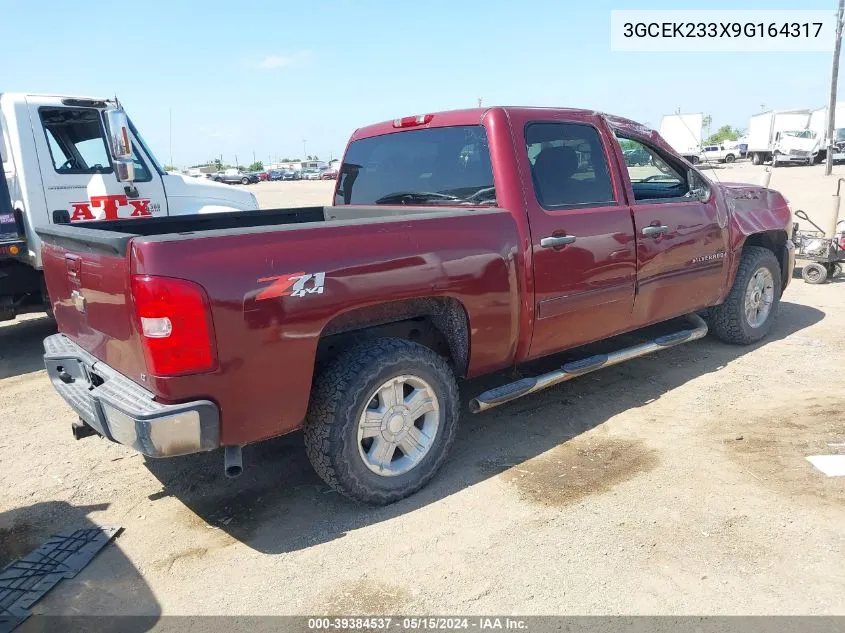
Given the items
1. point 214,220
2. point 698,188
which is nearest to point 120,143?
point 214,220

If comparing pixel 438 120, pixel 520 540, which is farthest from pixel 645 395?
pixel 438 120

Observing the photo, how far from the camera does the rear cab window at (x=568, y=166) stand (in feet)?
12.6

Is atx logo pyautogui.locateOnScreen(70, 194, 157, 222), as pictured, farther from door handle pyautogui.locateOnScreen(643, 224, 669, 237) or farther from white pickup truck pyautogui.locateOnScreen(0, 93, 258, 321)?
door handle pyautogui.locateOnScreen(643, 224, 669, 237)

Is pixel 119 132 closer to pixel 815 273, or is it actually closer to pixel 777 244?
pixel 777 244

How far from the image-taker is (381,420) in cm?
322

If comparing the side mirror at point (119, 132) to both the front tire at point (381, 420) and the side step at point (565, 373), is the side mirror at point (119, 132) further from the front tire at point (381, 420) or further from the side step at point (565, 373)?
the side step at point (565, 373)

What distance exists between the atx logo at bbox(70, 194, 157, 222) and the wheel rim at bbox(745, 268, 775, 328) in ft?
18.7

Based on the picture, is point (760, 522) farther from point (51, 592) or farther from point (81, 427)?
point (81, 427)

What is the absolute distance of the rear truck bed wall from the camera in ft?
8.54

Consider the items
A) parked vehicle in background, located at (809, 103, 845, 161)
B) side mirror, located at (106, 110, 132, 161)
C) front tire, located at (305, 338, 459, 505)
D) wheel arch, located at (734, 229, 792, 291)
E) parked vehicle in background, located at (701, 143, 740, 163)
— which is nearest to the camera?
front tire, located at (305, 338, 459, 505)

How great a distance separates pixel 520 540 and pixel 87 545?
6.63 ft

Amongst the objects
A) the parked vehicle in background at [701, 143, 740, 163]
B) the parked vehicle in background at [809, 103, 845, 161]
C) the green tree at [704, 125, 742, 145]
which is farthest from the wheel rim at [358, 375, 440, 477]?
the green tree at [704, 125, 742, 145]

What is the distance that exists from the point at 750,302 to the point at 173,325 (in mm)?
4933

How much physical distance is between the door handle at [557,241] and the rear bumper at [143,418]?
2.00 metres
